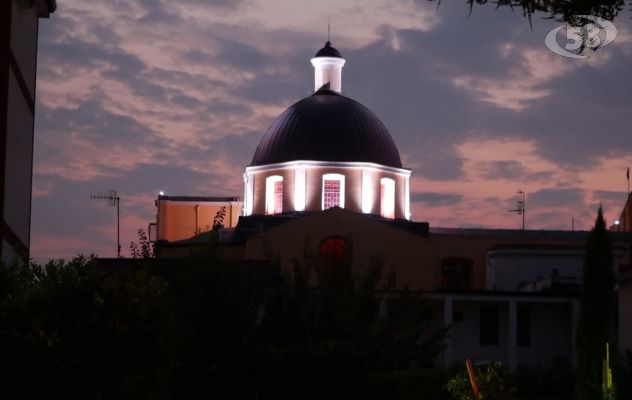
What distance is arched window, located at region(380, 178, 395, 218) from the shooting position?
6556 centimetres

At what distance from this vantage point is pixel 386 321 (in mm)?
30844

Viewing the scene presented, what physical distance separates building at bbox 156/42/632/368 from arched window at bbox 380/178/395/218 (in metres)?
0.05

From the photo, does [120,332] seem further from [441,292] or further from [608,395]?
[441,292]

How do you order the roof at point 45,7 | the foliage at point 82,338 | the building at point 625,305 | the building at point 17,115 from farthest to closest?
the building at point 625,305 → the roof at point 45,7 → the building at point 17,115 → the foliage at point 82,338

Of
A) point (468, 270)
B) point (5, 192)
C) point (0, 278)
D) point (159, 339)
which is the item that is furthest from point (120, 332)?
point (468, 270)

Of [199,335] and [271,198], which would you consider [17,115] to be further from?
[271,198]

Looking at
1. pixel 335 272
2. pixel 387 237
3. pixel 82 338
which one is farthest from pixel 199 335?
pixel 387 237

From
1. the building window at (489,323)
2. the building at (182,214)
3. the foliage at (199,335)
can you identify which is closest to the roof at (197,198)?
the building at (182,214)

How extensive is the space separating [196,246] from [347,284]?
5457 millimetres

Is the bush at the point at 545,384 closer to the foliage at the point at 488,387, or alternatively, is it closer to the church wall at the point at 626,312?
the church wall at the point at 626,312

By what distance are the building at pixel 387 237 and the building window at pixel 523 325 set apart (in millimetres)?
42

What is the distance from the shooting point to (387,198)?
65938 mm

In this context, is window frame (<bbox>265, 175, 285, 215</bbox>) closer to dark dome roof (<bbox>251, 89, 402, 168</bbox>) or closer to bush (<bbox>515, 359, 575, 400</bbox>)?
dark dome roof (<bbox>251, 89, 402, 168</bbox>)

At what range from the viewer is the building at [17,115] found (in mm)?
16031
